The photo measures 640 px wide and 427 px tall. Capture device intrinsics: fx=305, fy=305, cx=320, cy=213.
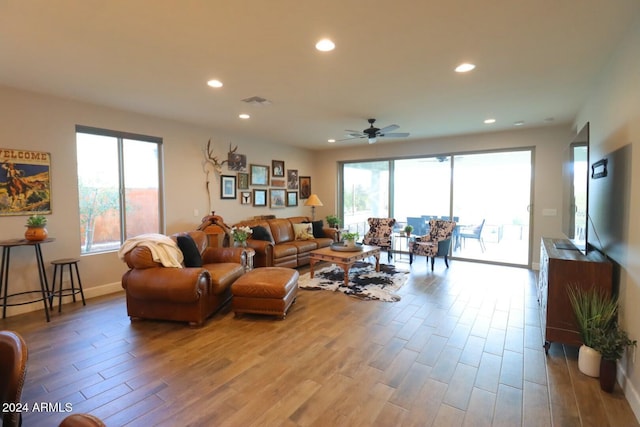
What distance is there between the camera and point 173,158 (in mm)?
5215

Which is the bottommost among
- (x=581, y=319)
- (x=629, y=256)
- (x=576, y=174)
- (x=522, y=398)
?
(x=522, y=398)

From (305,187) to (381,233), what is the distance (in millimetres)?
2652

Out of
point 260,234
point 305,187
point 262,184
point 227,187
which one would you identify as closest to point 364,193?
point 305,187

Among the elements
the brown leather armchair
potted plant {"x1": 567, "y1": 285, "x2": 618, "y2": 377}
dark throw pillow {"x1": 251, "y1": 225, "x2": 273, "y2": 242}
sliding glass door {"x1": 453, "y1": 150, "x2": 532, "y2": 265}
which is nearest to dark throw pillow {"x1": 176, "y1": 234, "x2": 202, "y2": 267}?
dark throw pillow {"x1": 251, "y1": 225, "x2": 273, "y2": 242}

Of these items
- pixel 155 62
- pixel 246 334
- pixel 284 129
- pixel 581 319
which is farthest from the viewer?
pixel 284 129

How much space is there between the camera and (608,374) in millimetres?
2223

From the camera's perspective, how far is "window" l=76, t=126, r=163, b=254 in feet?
14.3

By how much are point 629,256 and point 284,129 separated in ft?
16.6

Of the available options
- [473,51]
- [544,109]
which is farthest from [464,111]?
[473,51]

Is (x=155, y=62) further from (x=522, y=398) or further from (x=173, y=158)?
(x=522, y=398)

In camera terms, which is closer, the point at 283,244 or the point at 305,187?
the point at 283,244

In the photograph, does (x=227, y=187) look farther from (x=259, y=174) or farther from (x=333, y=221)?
(x=333, y=221)

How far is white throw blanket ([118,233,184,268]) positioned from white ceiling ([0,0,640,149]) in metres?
1.77

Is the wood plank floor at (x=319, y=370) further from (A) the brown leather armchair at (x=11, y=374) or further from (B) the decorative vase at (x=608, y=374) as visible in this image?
(A) the brown leather armchair at (x=11, y=374)
